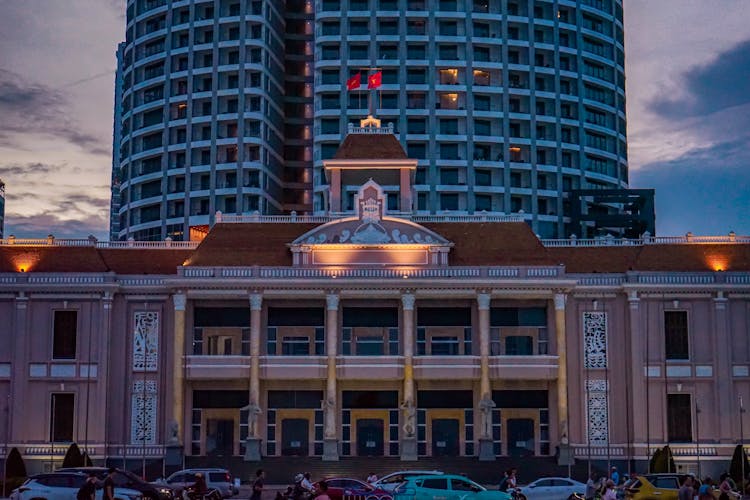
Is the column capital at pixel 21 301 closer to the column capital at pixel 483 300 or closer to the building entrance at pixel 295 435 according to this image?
Result: the building entrance at pixel 295 435

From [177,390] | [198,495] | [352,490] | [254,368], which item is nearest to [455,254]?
[254,368]

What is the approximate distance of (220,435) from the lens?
227 feet

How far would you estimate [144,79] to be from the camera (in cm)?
11812

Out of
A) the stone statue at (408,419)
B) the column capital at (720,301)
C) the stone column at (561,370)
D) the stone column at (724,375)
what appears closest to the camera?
the stone column at (561,370)

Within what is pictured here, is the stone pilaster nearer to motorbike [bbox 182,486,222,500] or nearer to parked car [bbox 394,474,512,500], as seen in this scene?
parked car [bbox 394,474,512,500]

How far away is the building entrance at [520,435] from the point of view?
6906cm

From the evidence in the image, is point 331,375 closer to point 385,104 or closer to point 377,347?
point 377,347

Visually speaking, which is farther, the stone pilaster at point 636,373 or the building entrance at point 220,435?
the building entrance at point 220,435

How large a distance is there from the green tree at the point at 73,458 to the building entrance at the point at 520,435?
23204mm

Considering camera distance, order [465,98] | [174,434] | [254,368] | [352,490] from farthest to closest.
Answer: [465,98]
[254,368]
[174,434]
[352,490]

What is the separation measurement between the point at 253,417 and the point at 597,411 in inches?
730

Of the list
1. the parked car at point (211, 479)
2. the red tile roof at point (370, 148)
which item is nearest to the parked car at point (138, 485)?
the parked car at point (211, 479)

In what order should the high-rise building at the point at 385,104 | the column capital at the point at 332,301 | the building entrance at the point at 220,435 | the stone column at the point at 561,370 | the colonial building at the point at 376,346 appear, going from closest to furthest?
the stone column at the point at 561,370 → the colonial building at the point at 376,346 → the column capital at the point at 332,301 → the building entrance at the point at 220,435 → the high-rise building at the point at 385,104

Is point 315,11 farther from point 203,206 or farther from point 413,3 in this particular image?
point 203,206
